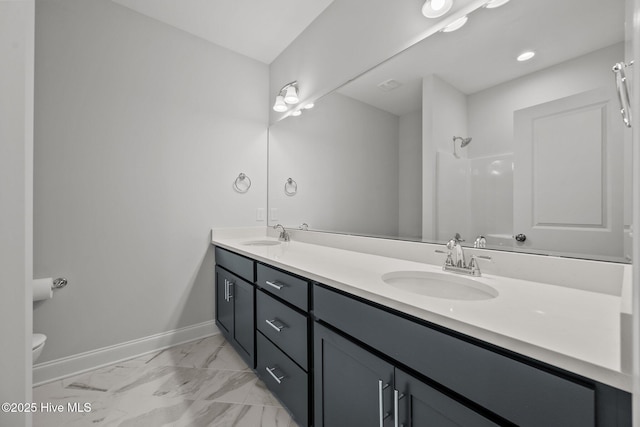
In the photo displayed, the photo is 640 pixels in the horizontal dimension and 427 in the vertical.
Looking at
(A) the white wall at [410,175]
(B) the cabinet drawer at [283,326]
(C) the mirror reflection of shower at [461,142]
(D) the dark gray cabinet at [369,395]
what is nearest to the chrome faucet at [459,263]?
(A) the white wall at [410,175]

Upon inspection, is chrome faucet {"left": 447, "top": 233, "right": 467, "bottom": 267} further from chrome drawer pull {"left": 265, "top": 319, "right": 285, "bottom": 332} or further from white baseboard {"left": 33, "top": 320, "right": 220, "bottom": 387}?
white baseboard {"left": 33, "top": 320, "right": 220, "bottom": 387}

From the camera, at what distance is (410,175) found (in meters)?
1.34

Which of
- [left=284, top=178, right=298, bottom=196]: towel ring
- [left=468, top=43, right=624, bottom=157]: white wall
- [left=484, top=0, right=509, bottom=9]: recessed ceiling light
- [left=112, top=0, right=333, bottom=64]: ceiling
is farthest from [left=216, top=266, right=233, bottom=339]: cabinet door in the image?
[left=484, top=0, right=509, bottom=9]: recessed ceiling light

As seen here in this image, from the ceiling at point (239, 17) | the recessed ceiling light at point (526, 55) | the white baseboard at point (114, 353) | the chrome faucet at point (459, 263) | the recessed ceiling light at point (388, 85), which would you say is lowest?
the white baseboard at point (114, 353)

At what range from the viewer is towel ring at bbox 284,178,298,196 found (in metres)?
2.27

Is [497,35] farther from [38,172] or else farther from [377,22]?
[38,172]

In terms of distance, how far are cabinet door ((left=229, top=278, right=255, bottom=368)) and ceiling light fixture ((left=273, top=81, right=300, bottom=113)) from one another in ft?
4.84

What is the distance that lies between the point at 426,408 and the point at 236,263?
1.37 metres

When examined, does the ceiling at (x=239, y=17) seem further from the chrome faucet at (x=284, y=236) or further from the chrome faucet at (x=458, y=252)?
the chrome faucet at (x=458, y=252)

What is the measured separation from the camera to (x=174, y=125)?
6.62 ft

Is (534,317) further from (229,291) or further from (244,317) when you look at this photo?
(229,291)

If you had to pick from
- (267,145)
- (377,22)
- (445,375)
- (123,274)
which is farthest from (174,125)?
(445,375)

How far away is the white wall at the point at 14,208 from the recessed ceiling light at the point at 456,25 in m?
1.45

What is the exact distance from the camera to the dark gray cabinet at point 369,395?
618 millimetres
